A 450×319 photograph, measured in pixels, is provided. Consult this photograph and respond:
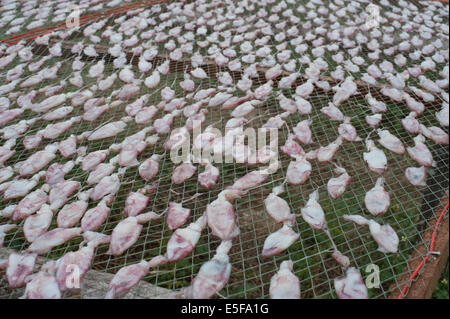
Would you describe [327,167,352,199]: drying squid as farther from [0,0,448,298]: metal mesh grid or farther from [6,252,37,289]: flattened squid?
[6,252,37,289]: flattened squid

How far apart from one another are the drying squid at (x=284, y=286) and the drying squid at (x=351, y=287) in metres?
0.17

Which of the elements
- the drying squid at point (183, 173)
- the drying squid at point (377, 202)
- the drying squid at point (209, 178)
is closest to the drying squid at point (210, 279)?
the drying squid at point (209, 178)

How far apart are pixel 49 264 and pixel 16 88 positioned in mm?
1797

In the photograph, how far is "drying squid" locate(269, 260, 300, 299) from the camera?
1.28 meters

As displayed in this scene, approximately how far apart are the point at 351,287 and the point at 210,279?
58 centimetres

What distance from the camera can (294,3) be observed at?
369 cm

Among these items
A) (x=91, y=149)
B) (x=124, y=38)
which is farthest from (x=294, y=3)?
(x=91, y=149)

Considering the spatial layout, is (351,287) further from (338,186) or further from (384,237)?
(338,186)

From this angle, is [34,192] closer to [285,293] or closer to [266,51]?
[285,293]

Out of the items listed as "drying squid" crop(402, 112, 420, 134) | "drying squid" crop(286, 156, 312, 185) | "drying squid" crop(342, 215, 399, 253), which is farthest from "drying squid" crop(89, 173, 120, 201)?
"drying squid" crop(402, 112, 420, 134)

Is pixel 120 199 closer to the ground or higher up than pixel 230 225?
closer to the ground

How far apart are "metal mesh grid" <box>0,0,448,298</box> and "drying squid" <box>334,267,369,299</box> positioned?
0.13m

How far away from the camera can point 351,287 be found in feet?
4.24

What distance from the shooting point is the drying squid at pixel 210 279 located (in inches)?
49.9
